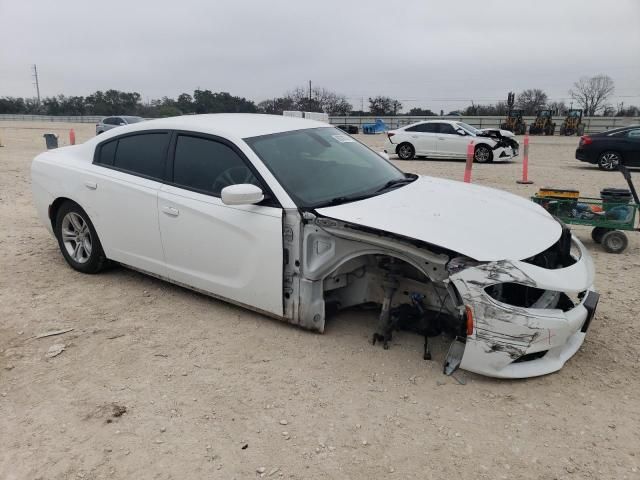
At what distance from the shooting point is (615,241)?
6.05 metres

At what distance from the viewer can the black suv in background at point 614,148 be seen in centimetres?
1444

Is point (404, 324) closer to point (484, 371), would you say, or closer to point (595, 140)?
point (484, 371)

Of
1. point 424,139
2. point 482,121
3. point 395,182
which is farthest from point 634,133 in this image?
point 482,121

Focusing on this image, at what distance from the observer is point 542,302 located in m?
3.16

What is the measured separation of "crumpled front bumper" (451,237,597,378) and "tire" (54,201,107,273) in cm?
342

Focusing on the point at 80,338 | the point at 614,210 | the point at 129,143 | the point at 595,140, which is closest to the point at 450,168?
the point at 595,140

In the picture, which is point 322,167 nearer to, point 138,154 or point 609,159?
point 138,154

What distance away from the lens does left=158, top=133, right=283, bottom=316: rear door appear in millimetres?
3672

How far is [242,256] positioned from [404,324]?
4.21 ft

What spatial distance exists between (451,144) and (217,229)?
48.6ft

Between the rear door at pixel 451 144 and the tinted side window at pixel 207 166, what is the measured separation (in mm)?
14394

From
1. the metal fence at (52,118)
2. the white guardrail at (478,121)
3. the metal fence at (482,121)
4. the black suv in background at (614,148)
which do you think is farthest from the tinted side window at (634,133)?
the metal fence at (52,118)

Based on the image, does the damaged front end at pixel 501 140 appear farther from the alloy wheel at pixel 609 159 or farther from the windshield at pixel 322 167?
the windshield at pixel 322 167

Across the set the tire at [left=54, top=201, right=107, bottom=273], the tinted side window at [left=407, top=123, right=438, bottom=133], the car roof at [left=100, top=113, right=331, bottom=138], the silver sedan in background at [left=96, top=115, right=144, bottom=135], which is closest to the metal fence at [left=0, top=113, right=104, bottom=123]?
the silver sedan in background at [left=96, top=115, right=144, bottom=135]
